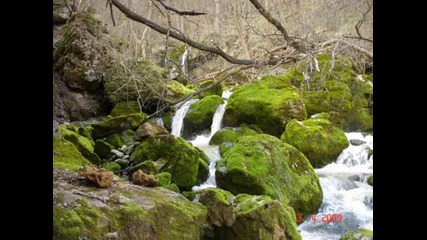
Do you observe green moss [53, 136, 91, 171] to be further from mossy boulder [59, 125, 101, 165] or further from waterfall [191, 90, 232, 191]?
waterfall [191, 90, 232, 191]

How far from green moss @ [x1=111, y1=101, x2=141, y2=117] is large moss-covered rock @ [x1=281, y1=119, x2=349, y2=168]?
433 centimetres

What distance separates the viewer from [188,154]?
7035 millimetres

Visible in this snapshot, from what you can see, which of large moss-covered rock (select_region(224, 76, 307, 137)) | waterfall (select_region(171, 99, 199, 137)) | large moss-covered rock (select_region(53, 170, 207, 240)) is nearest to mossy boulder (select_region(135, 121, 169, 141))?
waterfall (select_region(171, 99, 199, 137))

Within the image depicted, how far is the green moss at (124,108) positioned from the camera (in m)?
10.9

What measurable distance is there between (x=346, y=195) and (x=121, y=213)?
5239 mm

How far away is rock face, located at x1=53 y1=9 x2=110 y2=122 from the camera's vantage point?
10.9 m

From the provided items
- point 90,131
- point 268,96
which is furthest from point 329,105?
point 90,131

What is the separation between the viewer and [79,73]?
11219 millimetres

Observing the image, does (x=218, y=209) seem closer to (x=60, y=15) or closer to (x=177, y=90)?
(x=177, y=90)

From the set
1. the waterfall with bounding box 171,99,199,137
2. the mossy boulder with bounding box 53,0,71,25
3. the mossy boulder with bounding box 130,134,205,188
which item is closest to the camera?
the mossy boulder with bounding box 130,134,205,188

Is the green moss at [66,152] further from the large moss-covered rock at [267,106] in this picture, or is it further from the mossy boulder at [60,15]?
the mossy boulder at [60,15]
